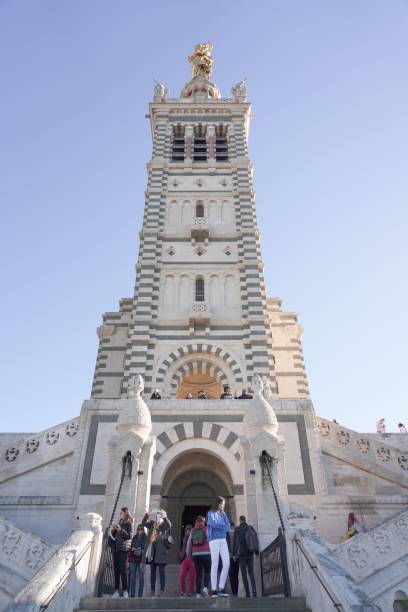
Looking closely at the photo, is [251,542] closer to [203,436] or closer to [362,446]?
[203,436]

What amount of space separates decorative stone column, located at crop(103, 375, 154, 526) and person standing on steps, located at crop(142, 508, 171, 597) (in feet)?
6.06

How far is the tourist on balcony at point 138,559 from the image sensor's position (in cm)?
876

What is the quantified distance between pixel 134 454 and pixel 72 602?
179 inches

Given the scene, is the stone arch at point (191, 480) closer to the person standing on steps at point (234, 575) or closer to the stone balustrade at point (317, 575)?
the person standing on steps at point (234, 575)

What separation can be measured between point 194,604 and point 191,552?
150cm

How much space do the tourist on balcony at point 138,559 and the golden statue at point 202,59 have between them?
3536 cm

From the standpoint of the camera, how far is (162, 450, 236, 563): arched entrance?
51.2 ft

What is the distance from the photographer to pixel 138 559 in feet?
29.0

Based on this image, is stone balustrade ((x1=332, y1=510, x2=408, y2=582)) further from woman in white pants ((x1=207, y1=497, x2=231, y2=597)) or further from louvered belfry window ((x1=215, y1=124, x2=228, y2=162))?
louvered belfry window ((x1=215, y1=124, x2=228, y2=162))

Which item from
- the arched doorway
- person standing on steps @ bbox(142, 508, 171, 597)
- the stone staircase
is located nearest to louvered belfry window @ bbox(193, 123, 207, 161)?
the arched doorway

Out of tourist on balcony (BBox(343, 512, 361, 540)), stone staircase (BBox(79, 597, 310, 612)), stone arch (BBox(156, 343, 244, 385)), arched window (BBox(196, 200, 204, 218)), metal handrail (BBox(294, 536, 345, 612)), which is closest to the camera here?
metal handrail (BBox(294, 536, 345, 612))

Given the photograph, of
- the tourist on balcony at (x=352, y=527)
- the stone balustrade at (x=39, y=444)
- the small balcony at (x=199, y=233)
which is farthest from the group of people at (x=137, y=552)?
the small balcony at (x=199, y=233)

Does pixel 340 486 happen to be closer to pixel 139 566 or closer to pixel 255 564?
pixel 255 564

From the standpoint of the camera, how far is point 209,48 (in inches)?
1524
